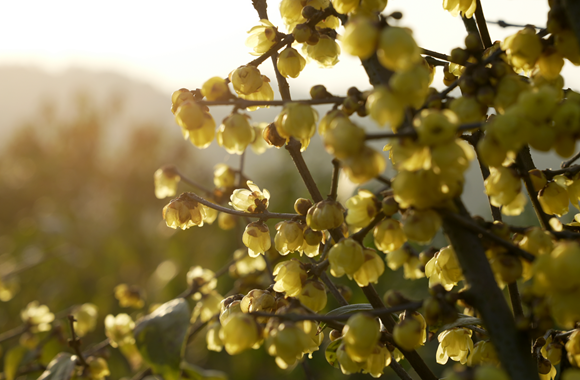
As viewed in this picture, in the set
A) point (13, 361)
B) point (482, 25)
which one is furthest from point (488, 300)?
point (13, 361)

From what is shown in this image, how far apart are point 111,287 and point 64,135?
691 centimetres

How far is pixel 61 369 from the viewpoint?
38.5 inches

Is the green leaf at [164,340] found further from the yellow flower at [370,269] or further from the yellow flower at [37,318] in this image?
the yellow flower at [37,318]

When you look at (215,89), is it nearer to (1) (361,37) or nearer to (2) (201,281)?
(1) (361,37)

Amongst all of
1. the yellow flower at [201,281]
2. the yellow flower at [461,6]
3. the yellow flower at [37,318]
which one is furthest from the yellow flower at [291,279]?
the yellow flower at [37,318]

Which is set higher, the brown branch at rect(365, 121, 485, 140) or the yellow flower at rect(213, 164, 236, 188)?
the brown branch at rect(365, 121, 485, 140)

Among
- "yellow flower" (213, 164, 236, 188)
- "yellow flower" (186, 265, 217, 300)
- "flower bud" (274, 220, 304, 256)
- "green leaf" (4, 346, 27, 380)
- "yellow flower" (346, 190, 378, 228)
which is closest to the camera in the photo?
"yellow flower" (346, 190, 378, 228)

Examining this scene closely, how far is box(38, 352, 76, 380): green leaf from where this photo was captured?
3.09ft

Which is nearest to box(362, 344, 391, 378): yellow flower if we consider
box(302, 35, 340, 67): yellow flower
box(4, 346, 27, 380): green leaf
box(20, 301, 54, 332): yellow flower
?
box(302, 35, 340, 67): yellow flower

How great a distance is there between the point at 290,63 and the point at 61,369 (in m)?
0.82

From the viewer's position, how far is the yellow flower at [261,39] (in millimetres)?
620

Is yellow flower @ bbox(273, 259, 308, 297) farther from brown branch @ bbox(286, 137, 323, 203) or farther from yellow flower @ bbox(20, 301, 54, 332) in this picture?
yellow flower @ bbox(20, 301, 54, 332)

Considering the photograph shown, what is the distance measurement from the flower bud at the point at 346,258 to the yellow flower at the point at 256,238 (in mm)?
185

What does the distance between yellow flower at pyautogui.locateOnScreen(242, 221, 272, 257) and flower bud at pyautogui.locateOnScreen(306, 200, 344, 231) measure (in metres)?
0.15
